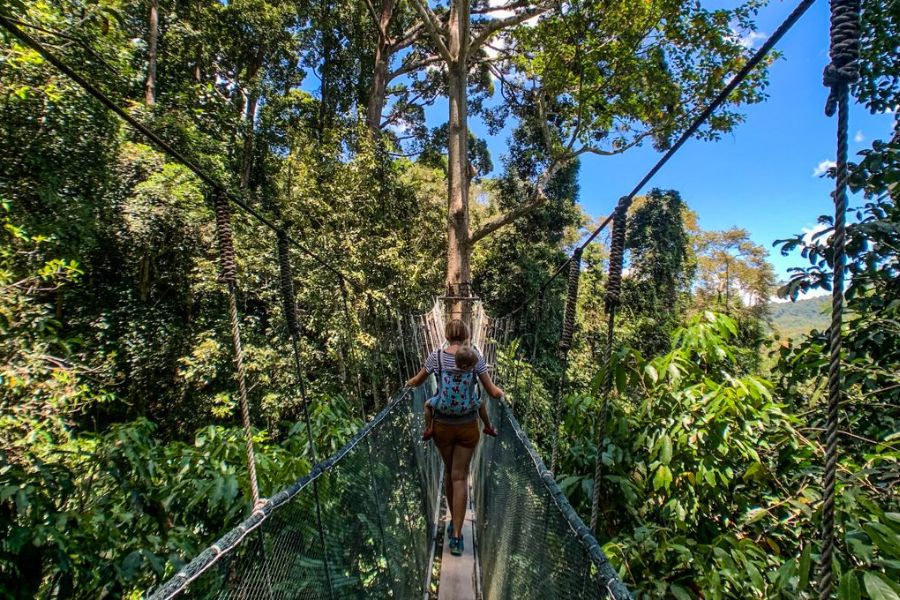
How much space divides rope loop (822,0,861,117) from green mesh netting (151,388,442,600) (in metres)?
0.91

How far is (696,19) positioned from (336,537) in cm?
538

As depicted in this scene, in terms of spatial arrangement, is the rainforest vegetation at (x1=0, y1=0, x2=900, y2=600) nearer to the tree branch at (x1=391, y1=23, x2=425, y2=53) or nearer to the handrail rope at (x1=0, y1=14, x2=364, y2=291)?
the tree branch at (x1=391, y1=23, x2=425, y2=53)

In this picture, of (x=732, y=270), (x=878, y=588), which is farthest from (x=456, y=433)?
(x=732, y=270)

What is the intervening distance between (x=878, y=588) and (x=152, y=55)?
314 inches

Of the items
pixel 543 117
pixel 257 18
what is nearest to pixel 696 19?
pixel 543 117

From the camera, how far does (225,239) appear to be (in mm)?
1000

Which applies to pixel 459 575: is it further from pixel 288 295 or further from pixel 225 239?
pixel 225 239

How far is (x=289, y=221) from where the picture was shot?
19.0ft

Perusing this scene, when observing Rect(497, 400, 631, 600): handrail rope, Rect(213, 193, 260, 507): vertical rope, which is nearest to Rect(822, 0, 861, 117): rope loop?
Rect(497, 400, 631, 600): handrail rope

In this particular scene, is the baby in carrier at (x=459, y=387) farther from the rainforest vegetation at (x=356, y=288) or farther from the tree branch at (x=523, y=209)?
the tree branch at (x=523, y=209)

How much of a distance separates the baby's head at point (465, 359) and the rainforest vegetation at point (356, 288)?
0.45 meters

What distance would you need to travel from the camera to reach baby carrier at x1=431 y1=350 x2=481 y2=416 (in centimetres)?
154

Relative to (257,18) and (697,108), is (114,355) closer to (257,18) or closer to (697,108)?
(257,18)

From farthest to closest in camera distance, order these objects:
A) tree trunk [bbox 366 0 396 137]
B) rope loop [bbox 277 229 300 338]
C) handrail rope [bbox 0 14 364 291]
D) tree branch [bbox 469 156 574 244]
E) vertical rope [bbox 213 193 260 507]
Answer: tree trunk [bbox 366 0 396 137] → tree branch [bbox 469 156 574 244] → rope loop [bbox 277 229 300 338] → vertical rope [bbox 213 193 260 507] → handrail rope [bbox 0 14 364 291]
